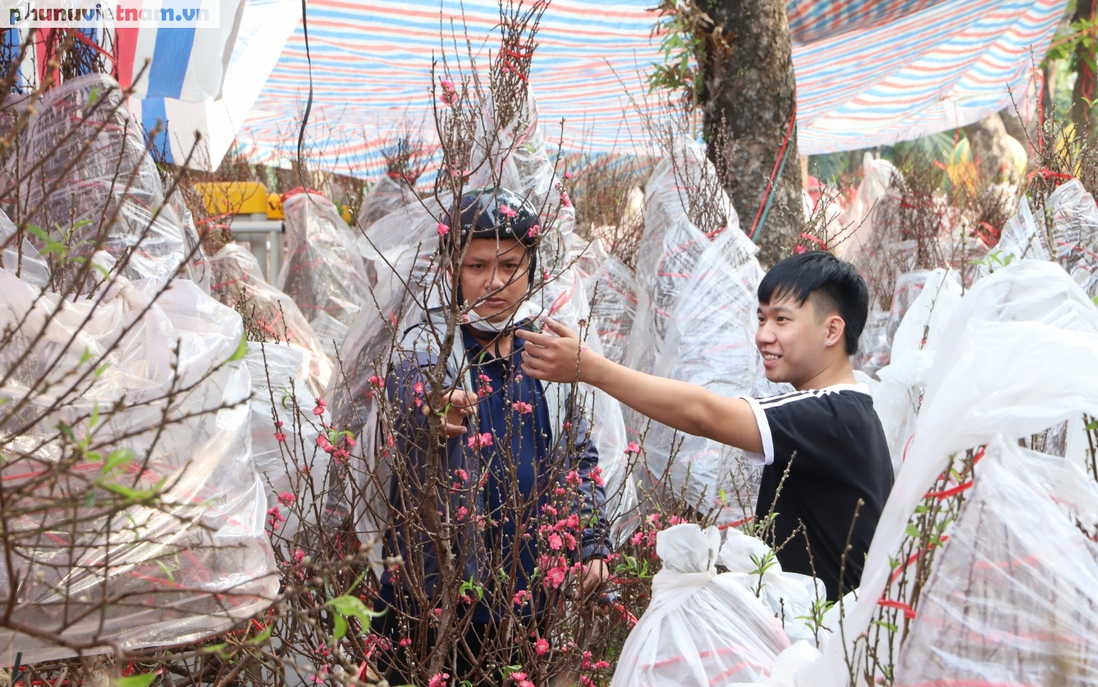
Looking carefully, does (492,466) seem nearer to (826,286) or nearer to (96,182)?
(826,286)

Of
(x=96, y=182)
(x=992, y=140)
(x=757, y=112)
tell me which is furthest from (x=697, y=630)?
(x=992, y=140)

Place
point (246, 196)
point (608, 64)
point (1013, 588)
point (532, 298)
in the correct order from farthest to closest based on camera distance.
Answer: point (246, 196) < point (608, 64) < point (532, 298) < point (1013, 588)

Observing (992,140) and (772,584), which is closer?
(772,584)

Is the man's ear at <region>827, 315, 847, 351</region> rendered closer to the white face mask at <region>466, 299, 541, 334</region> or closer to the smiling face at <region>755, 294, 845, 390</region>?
the smiling face at <region>755, 294, 845, 390</region>

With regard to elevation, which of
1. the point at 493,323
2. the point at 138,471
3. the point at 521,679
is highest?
the point at 493,323

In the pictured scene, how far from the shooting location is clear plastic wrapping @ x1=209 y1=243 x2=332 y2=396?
384 cm

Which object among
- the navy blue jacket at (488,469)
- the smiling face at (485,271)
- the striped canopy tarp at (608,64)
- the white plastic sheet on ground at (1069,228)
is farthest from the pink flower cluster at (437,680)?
the striped canopy tarp at (608,64)

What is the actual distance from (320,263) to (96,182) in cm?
281

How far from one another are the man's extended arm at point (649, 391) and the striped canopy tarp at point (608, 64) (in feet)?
10.7

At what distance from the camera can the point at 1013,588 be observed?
1.08 m

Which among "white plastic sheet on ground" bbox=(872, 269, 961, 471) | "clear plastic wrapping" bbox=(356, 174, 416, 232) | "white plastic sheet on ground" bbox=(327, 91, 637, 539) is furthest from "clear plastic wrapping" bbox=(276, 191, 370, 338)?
"white plastic sheet on ground" bbox=(872, 269, 961, 471)

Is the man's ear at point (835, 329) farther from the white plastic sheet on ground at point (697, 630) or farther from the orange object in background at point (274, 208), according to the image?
the orange object in background at point (274, 208)

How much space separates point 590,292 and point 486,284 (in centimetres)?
208

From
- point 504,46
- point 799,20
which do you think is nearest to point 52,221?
point 504,46
